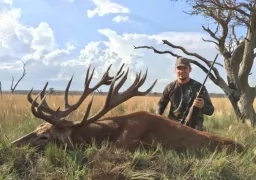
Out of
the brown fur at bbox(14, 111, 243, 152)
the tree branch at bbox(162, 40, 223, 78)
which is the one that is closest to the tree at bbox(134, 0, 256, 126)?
the tree branch at bbox(162, 40, 223, 78)

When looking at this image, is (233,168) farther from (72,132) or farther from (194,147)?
(72,132)

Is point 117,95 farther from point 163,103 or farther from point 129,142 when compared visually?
point 163,103

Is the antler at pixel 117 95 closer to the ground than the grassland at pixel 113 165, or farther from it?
farther from it

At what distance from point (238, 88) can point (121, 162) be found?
803 cm

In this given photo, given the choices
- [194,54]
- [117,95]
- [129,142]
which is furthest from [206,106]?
[194,54]

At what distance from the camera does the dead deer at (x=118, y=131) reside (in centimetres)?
591

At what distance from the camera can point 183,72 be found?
8.17 meters

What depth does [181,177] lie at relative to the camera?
17.4 feet

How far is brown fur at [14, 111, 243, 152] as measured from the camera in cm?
594

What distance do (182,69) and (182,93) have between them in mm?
432

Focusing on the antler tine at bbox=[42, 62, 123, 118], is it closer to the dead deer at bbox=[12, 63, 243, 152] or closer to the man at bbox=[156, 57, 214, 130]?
the dead deer at bbox=[12, 63, 243, 152]

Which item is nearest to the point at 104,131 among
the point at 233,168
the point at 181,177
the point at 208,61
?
the point at 181,177

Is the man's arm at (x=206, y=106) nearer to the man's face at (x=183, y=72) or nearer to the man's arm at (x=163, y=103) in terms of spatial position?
the man's face at (x=183, y=72)

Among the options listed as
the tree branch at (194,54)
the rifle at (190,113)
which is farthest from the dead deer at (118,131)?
the tree branch at (194,54)
